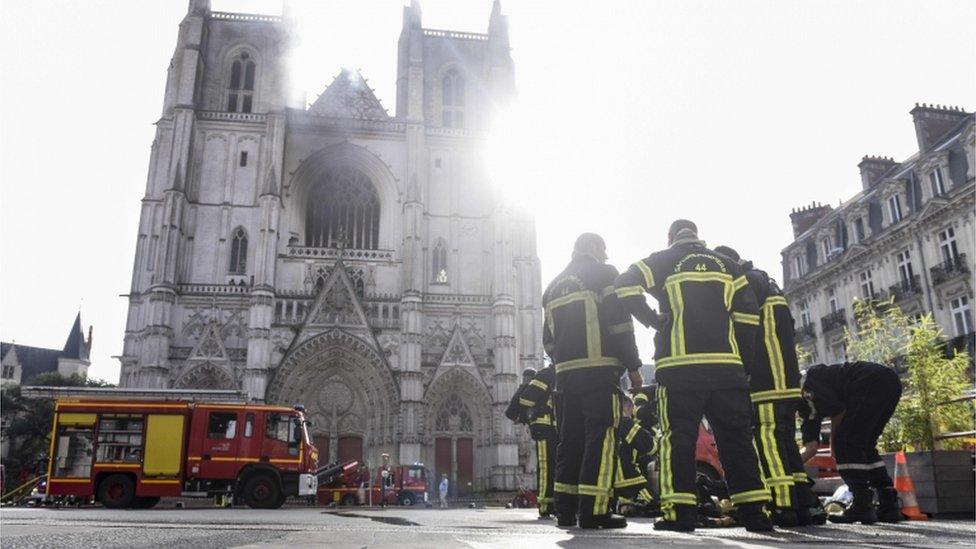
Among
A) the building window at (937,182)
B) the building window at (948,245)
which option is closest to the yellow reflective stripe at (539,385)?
the building window at (948,245)

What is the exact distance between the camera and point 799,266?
32812mm

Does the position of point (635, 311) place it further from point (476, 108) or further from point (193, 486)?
point (476, 108)


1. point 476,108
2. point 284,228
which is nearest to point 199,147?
point 284,228

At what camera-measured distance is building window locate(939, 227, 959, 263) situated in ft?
76.3

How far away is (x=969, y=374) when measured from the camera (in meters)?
21.6

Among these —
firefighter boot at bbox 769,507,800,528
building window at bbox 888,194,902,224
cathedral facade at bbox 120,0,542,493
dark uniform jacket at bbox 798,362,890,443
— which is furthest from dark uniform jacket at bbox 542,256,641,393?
building window at bbox 888,194,902,224

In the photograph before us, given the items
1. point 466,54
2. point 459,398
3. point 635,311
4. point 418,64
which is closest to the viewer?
point 635,311

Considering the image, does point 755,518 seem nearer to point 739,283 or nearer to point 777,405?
point 777,405

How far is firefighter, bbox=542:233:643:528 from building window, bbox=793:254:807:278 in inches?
1155

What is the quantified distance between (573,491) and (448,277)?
90.0 feet

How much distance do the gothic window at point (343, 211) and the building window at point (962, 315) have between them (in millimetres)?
22890

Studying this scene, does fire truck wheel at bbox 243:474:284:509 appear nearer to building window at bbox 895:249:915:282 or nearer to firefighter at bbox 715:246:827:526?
firefighter at bbox 715:246:827:526

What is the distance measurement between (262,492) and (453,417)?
1484cm

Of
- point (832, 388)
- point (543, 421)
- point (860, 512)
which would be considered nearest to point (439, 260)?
point (543, 421)
